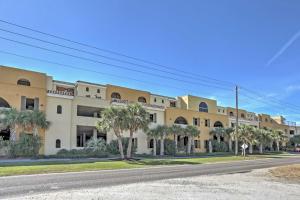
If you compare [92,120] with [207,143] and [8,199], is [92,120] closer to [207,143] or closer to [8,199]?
[207,143]

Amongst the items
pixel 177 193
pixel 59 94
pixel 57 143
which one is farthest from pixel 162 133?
pixel 177 193

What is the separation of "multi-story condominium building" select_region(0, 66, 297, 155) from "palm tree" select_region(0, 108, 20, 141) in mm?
1834

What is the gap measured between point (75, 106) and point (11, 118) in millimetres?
9815

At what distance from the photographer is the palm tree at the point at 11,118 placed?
34.3 meters

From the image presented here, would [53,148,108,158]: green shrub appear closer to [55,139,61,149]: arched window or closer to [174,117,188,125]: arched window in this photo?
[55,139,61,149]: arched window

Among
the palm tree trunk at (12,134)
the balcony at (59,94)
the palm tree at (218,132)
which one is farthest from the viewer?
the palm tree at (218,132)

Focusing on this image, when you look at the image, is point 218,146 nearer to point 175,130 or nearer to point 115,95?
point 175,130

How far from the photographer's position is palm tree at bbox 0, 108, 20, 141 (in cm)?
3428

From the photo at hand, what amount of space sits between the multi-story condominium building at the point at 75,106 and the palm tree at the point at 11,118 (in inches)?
72.2

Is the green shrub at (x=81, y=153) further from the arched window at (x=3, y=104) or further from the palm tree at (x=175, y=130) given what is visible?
the palm tree at (x=175, y=130)

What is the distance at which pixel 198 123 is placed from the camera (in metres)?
60.3

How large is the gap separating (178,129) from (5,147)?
2651 centimetres

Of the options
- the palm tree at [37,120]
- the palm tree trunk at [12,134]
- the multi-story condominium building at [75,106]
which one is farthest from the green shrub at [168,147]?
the palm tree trunk at [12,134]

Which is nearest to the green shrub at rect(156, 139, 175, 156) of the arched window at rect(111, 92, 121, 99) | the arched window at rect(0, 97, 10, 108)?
the arched window at rect(111, 92, 121, 99)
